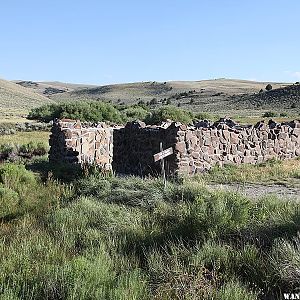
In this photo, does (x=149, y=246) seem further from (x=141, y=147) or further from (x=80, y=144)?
(x=80, y=144)

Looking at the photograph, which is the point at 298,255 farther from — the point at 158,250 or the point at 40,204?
the point at 40,204

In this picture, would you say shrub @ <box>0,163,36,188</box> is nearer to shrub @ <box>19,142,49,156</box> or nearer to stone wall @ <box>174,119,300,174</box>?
stone wall @ <box>174,119,300,174</box>

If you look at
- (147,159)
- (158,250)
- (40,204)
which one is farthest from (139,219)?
(147,159)

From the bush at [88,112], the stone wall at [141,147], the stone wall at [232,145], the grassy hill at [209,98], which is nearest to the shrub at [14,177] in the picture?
the stone wall at [141,147]

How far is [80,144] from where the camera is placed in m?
17.4

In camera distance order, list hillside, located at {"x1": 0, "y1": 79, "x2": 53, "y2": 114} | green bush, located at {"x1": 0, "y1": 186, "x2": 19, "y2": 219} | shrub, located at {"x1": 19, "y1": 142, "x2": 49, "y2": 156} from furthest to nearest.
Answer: hillside, located at {"x1": 0, "y1": 79, "x2": 53, "y2": 114}
shrub, located at {"x1": 19, "y1": 142, "x2": 49, "y2": 156}
green bush, located at {"x1": 0, "y1": 186, "x2": 19, "y2": 219}

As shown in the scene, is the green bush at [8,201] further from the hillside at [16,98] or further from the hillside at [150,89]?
the hillside at [150,89]

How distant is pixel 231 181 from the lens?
14.2 metres

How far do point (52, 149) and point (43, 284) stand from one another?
12478 mm

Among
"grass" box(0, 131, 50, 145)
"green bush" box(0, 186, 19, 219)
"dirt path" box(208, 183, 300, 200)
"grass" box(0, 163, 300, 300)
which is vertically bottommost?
"grass" box(0, 131, 50, 145)

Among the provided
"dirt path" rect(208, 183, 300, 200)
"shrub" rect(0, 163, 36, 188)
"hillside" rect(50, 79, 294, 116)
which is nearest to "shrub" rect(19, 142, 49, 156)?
"shrub" rect(0, 163, 36, 188)

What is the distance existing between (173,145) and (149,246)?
7.42 metres

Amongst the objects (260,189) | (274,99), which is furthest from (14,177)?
(274,99)

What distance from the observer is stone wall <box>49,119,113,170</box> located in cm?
1697
